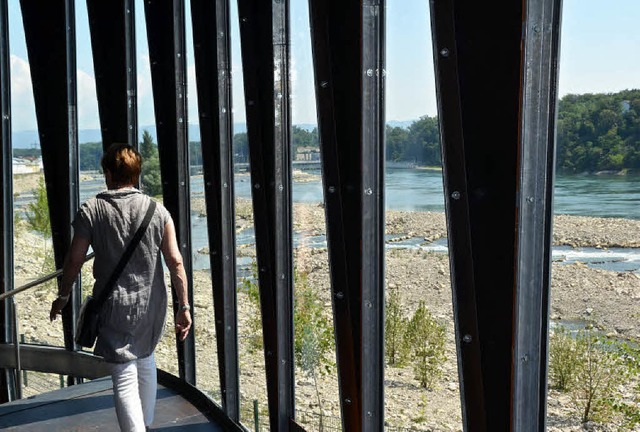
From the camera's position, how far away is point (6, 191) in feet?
22.9

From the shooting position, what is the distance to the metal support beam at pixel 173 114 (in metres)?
5.18

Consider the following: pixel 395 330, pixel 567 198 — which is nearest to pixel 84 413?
pixel 395 330

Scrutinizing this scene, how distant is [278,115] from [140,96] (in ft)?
6.38

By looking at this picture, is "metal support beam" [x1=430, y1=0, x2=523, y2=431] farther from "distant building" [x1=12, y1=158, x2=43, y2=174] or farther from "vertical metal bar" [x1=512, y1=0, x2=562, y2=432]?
"distant building" [x1=12, y1=158, x2=43, y2=174]

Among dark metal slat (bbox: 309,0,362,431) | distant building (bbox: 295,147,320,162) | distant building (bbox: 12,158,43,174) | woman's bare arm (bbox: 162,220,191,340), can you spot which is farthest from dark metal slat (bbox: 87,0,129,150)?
woman's bare arm (bbox: 162,220,191,340)

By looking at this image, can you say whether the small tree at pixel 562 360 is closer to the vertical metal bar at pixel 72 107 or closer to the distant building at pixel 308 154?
the distant building at pixel 308 154

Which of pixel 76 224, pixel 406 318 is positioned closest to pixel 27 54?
pixel 76 224

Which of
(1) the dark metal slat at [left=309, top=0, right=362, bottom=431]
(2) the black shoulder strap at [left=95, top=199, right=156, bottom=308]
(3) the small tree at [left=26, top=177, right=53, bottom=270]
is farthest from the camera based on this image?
(3) the small tree at [left=26, top=177, right=53, bottom=270]

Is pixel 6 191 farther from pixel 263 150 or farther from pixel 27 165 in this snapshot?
pixel 263 150

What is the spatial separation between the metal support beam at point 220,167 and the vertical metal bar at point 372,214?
5.22 feet

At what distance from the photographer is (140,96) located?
5781mm

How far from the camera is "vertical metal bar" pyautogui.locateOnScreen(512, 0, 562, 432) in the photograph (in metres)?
2.48

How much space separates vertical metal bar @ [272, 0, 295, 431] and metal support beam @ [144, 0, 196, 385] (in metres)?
1.11

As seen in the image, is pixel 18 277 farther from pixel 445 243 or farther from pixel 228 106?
pixel 445 243
